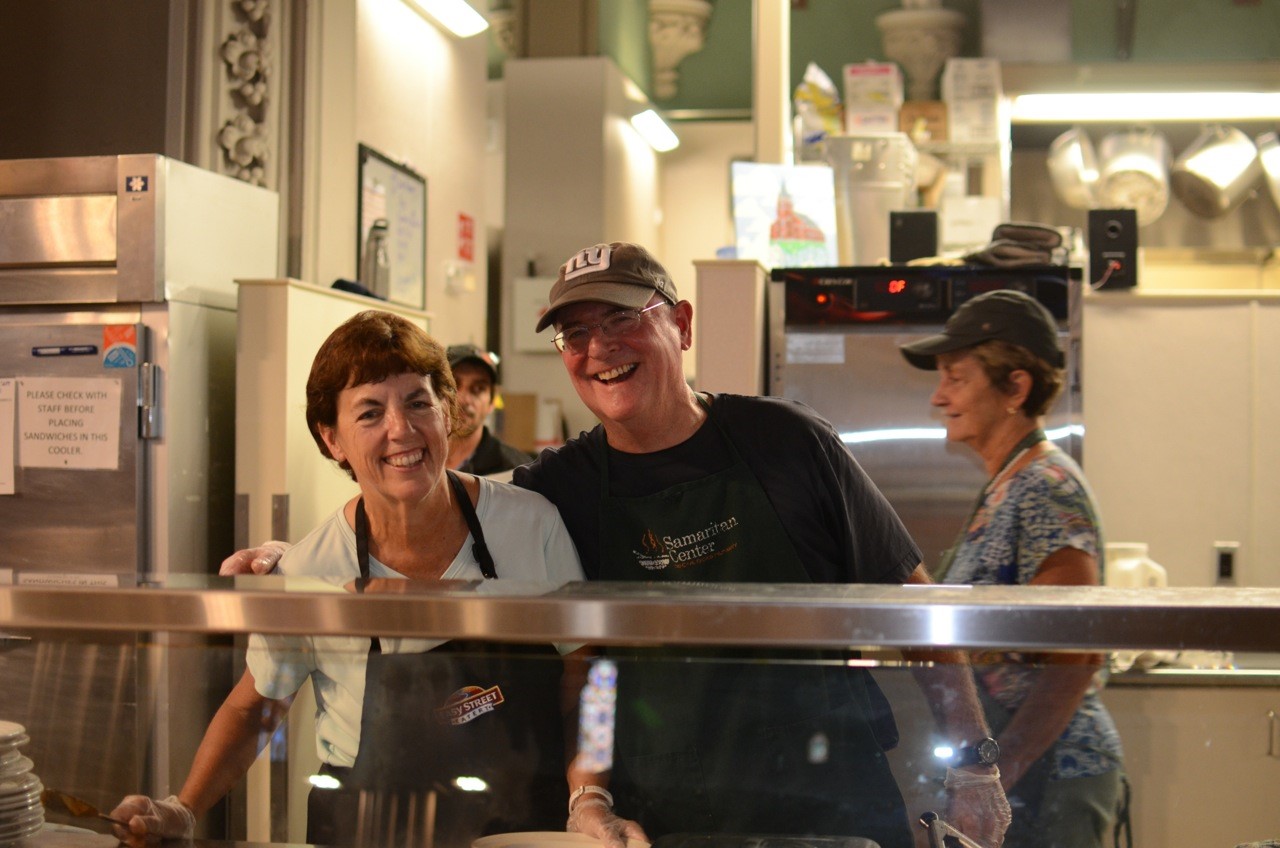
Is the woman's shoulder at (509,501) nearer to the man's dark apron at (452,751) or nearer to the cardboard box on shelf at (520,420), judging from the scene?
the man's dark apron at (452,751)

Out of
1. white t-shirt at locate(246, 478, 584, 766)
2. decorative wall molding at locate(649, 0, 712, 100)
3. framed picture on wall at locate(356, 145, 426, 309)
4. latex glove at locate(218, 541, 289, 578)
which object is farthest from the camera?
decorative wall molding at locate(649, 0, 712, 100)

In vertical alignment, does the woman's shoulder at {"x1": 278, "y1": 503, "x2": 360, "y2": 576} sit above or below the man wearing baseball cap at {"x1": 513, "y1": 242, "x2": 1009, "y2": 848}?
below

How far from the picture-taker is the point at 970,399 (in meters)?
2.45

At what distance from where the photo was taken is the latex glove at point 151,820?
1.32 m

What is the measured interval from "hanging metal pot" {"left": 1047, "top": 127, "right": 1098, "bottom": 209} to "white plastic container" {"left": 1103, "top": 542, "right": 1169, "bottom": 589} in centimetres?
237

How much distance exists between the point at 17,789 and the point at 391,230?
12.1 ft

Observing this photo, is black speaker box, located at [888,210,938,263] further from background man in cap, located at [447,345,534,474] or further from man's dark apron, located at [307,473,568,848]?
man's dark apron, located at [307,473,568,848]

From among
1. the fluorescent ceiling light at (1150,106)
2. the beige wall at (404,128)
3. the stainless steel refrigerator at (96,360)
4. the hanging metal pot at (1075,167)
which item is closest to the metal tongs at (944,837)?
the stainless steel refrigerator at (96,360)

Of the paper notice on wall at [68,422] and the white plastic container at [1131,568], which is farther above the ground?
the paper notice on wall at [68,422]

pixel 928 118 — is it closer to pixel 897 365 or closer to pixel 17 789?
pixel 897 365

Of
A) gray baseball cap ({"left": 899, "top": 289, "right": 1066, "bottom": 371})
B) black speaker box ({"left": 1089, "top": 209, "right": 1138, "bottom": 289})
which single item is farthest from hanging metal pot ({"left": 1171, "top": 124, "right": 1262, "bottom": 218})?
gray baseball cap ({"left": 899, "top": 289, "right": 1066, "bottom": 371})

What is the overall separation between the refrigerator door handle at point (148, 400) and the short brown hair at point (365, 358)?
145 cm

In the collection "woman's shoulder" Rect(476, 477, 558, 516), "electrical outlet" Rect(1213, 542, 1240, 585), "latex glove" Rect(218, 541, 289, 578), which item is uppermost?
"woman's shoulder" Rect(476, 477, 558, 516)

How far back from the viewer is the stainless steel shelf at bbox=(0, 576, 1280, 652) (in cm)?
107
